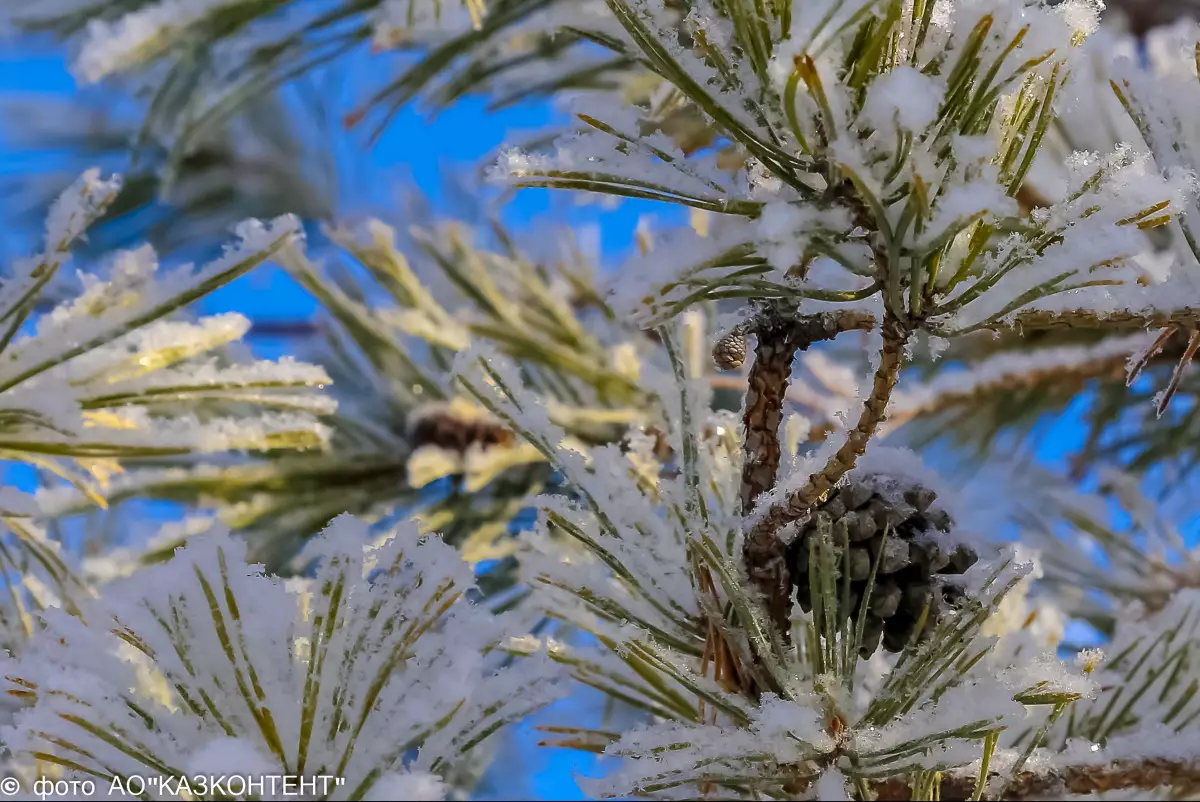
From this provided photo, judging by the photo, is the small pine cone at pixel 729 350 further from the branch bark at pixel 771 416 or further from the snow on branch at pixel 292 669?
the snow on branch at pixel 292 669

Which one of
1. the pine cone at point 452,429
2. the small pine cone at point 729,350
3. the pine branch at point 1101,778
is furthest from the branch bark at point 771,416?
the pine cone at point 452,429

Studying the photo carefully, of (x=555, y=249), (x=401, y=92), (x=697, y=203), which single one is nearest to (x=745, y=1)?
(x=697, y=203)

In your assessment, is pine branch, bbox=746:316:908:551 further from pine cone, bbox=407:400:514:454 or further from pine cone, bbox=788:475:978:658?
pine cone, bbox=407:400:514:454

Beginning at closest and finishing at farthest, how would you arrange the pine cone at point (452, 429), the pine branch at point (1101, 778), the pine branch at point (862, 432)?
the pine branch at point (862, 432) < the pine branch at point (1101, 778) < the pine cone at point (452, 429)

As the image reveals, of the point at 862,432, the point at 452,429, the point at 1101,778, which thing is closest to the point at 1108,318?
the point at 862,432

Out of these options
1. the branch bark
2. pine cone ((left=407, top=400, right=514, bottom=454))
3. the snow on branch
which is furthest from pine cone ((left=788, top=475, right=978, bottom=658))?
pine cone ((left=407, top=400, right=514, bottom=454))

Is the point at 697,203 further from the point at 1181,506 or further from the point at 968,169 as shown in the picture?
the point at 1181,506

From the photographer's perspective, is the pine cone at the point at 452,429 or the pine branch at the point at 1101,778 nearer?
the pine branch at the point at 1101,778
